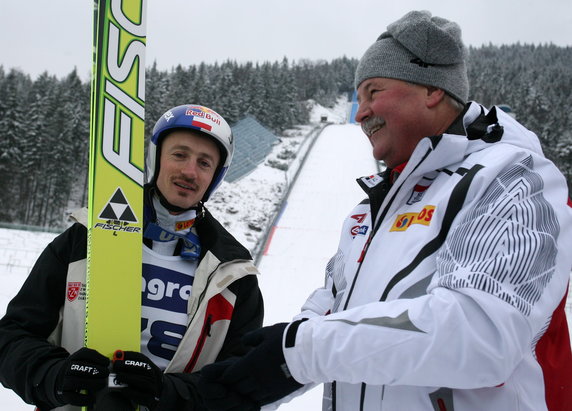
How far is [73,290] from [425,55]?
177 centimetres

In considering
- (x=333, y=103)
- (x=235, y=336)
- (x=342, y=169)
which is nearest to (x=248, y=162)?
(x=342, y=169)

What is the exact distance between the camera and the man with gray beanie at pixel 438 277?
1041 mm

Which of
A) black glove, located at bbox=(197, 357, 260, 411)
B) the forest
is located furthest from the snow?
the forest

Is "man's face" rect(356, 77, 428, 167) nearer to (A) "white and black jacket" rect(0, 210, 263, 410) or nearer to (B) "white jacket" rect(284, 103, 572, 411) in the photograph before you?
(B) "white jacket" rect(284, 103, 572, 411)

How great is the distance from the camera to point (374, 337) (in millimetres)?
1099

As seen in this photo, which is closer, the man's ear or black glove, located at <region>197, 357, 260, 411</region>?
black glove, located at <region>197, 357, 260, 411</region>

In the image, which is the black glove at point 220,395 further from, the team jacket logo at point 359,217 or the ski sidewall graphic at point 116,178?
the team jacket logo at point 359,217

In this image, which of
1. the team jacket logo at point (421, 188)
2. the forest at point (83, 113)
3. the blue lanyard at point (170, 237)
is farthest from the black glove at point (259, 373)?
the forest at point (83, 113)

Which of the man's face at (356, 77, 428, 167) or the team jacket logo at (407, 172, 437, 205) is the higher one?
the man's face at (356, 77, 428, 167)

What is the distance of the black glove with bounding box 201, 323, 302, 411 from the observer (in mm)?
1269

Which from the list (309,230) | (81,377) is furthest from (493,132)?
(309,230)

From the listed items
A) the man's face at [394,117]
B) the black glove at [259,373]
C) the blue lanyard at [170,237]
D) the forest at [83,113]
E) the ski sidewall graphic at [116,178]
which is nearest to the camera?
the black glove at [259,373]

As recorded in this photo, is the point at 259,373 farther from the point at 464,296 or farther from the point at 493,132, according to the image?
the point at 493,132

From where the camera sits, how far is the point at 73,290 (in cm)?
201
